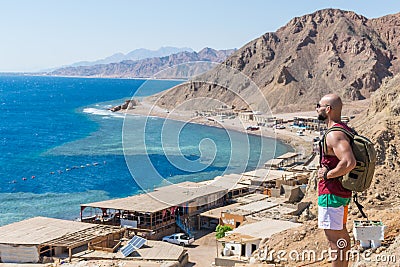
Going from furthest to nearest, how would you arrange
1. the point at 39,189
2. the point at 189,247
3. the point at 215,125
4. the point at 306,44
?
the point at 306,44 < the point at 215,125 < the point at 39,189 < the point at 189,247

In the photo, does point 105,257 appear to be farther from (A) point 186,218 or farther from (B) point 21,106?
(B) point 21,106

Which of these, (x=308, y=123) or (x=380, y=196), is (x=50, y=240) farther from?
(x=308, y=123)

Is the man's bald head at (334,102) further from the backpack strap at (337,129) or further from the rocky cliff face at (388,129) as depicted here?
the rocky cliff face at (388,129)

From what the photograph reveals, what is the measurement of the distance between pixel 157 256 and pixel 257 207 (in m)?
8.65

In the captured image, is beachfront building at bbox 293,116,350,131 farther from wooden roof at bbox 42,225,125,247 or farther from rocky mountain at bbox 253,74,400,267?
wooden roof at bbox 42,225,125,247

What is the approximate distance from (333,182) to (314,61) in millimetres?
128439

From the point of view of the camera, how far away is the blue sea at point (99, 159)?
1508 inches

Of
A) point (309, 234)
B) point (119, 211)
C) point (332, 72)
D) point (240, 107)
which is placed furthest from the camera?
point (332, 72)

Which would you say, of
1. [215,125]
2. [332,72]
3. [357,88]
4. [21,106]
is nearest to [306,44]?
[332,72]

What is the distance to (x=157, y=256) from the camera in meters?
20.5

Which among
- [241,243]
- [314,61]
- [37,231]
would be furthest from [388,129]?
[314,61]

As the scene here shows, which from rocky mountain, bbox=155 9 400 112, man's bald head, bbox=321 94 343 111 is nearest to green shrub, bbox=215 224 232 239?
man's bald head, bbox=321 94 343 111

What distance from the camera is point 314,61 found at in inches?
5089

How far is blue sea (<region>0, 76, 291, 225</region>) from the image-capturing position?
38.3 metres
